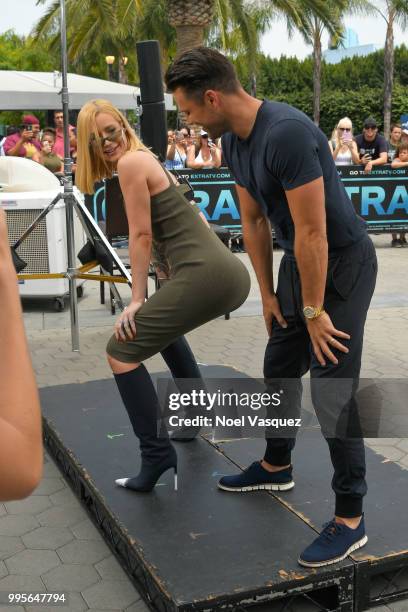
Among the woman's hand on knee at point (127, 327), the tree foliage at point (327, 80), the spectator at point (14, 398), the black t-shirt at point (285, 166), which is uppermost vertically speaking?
the tree foliage at point (327, 80)

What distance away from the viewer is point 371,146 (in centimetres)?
1200

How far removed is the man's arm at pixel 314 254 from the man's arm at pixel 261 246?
13.6 inches

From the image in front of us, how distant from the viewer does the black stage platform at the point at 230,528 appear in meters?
2.50

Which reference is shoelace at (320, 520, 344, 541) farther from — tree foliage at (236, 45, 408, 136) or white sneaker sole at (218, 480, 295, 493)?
tree foliage at (236, 45, 408, 136)

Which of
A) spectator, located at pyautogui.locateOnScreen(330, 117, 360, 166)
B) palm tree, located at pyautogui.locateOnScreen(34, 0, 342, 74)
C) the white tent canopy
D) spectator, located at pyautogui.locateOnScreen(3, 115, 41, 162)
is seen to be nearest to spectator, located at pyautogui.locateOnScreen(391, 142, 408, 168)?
spectator, located at pyautogui.locateOnScreen(330, 117, 360, 166)

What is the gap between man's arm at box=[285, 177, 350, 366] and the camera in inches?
94.7

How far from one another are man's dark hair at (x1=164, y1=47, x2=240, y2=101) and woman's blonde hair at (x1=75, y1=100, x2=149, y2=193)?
667mm

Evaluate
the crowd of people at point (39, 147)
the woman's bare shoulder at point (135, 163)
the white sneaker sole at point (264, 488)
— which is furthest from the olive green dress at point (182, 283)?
the crowd of people at point (39, 147)

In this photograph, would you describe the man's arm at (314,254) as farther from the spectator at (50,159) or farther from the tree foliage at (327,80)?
the tree foliage at (327,80)

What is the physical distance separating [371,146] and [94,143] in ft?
31.1

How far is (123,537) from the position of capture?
2816mm

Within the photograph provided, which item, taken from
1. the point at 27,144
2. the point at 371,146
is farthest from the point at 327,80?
the point at 27,144

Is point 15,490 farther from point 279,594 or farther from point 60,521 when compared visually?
point 60,521

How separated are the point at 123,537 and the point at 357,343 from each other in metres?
1.13
